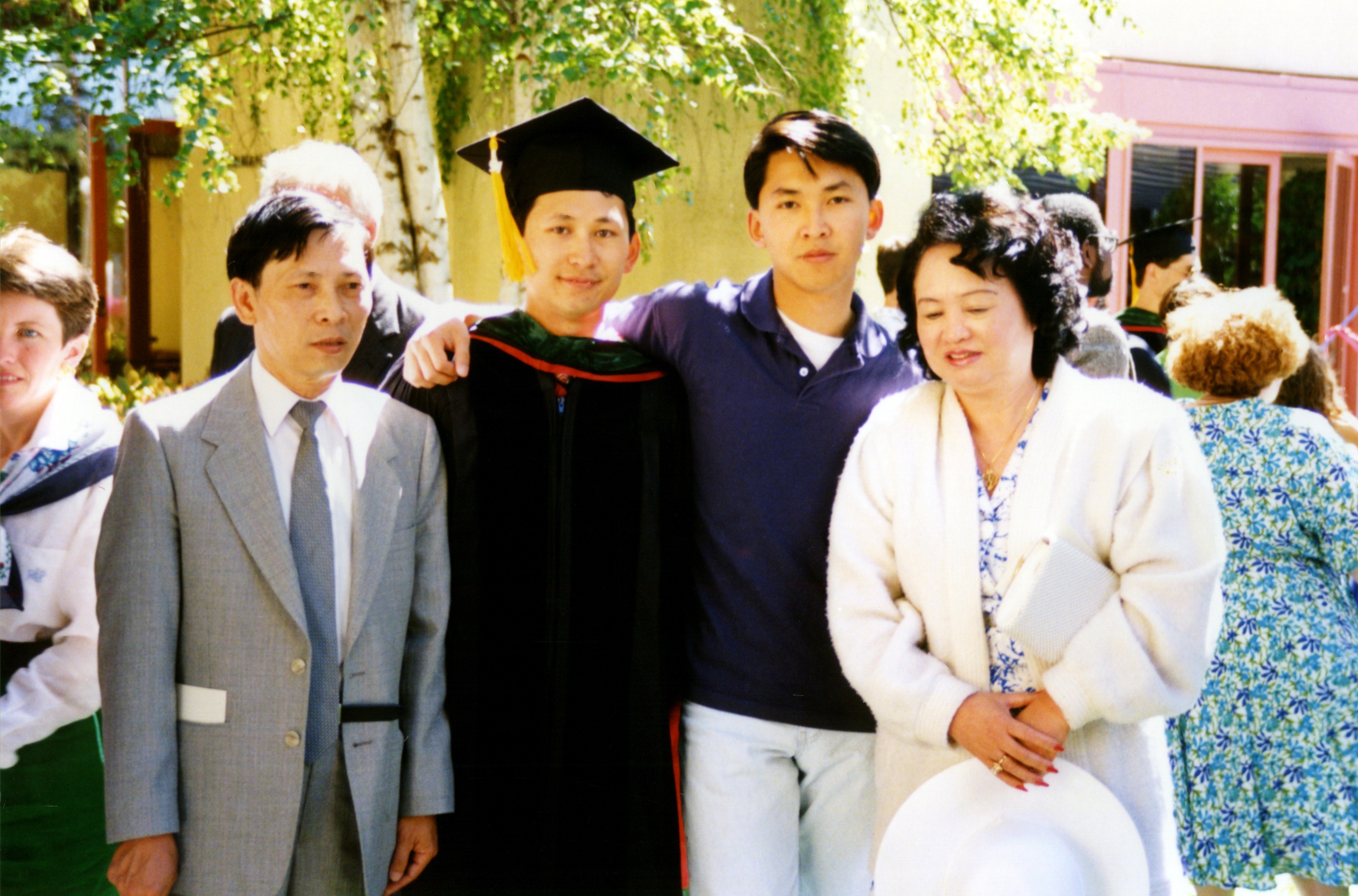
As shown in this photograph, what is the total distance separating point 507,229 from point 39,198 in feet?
16.6

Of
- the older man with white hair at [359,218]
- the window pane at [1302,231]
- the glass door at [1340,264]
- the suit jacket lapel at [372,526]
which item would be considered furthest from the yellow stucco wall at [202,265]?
the glass door at [1340,264]

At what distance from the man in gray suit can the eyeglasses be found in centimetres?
263

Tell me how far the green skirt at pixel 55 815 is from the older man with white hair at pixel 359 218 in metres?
1.06

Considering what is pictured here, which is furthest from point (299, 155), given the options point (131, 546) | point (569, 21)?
point (569, 21)

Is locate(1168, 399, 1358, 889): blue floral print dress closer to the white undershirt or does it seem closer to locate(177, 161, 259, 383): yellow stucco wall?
the white undershirt

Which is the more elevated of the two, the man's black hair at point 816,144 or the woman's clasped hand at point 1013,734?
the man's black hair at point 816,144

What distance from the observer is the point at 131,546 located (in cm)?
195

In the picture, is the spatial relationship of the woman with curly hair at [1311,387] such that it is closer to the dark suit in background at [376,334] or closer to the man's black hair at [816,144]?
the man's black hair at [816,144]

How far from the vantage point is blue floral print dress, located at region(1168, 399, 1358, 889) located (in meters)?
3.32

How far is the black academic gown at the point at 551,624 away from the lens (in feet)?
7.55

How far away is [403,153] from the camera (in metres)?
5.66

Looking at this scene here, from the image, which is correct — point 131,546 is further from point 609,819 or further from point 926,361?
point 926,361

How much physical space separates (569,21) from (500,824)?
12.9ft

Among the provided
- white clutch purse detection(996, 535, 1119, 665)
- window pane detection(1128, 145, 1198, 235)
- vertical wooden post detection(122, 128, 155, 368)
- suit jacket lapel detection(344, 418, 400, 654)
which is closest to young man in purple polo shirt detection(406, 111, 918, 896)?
suit jacket lapel detection(344, 418, 400, 654)
